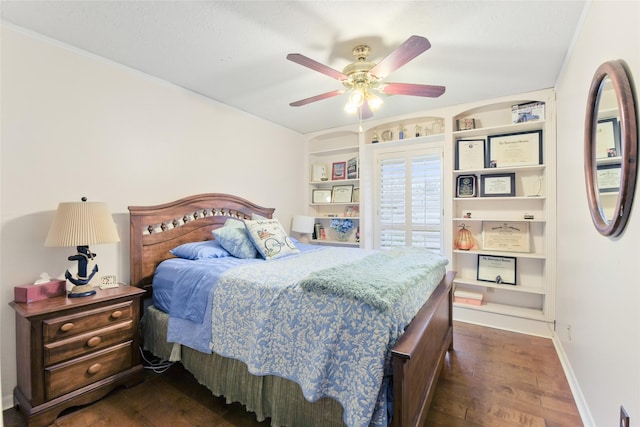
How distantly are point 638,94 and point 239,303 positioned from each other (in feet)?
→ 7.06

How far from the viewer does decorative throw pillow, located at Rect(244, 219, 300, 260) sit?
2.73 meters

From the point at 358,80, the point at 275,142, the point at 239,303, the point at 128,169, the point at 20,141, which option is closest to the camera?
the point at 239,303

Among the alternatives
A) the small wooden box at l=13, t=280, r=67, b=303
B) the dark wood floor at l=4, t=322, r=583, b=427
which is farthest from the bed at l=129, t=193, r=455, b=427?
the small wooden box at l=13, t=280, r=67, b=303

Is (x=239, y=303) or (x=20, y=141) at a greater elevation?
(x=20, y=141)

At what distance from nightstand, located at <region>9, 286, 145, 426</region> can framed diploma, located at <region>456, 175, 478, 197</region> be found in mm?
3442

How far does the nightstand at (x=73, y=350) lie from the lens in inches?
70.9

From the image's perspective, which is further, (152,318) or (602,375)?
(152,318)

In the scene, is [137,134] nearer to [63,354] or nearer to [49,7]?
[49,7]

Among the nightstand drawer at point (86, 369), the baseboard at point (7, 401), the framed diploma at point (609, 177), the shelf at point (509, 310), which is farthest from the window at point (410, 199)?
the baseboard at point (7, 401)

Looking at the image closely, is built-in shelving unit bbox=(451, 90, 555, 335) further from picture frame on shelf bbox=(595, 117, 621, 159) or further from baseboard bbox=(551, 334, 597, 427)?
picture frame on shelf bbox=(595, 117, 621, 159)

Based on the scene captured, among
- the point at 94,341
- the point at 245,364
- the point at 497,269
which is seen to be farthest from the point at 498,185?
the point at 94,341

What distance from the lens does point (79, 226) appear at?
6.56ft

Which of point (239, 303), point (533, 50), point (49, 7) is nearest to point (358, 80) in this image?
point (533, 50)

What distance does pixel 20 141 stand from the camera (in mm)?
2053
